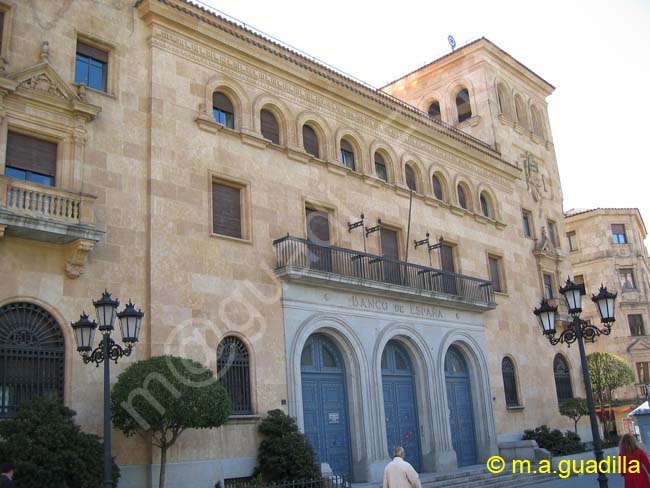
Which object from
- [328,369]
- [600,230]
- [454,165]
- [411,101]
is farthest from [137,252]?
[600,230]

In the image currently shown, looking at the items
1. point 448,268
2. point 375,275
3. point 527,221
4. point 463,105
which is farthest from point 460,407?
point 463,105

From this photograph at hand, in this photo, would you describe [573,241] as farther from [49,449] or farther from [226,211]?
[49,449]

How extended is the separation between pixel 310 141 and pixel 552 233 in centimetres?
1601

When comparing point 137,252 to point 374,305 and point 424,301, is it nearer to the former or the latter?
point 374,305

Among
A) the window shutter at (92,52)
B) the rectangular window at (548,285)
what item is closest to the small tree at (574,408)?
the rectangular window at (548,285)

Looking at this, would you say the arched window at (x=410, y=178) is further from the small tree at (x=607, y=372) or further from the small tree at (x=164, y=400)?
the small tree at (x=607, y=372)

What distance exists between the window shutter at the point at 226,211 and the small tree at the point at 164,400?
178 inches

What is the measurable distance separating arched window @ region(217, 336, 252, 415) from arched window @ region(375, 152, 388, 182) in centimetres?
907

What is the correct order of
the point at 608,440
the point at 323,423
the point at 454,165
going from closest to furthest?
the point at 323,423
the point at 454,165
the point at 608,440

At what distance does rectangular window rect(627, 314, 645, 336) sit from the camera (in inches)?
1847

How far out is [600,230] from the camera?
163 ft

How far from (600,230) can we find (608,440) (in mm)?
22969

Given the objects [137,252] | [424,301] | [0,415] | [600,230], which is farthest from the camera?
[600,230]

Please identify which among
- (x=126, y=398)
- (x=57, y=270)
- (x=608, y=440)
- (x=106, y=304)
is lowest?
(x=608, y=440)
